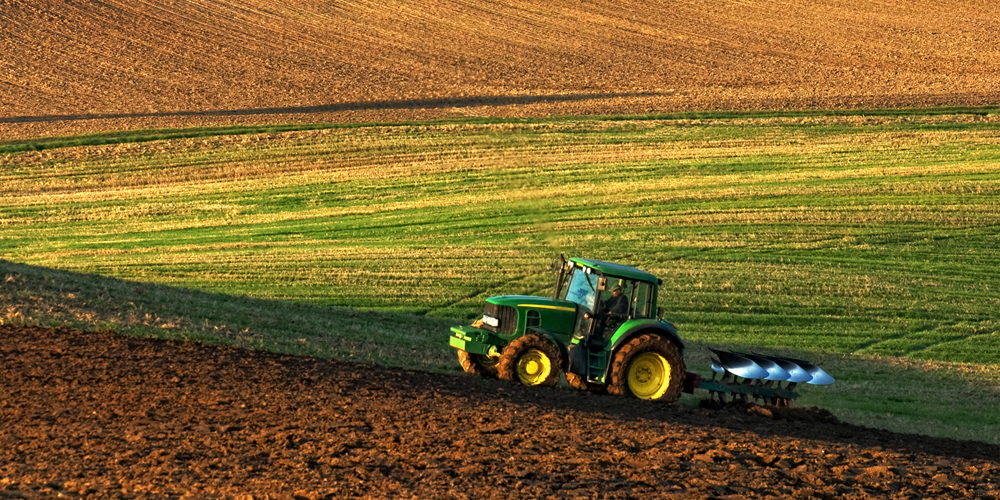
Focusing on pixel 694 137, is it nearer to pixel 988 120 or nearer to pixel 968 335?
pixel 988 120

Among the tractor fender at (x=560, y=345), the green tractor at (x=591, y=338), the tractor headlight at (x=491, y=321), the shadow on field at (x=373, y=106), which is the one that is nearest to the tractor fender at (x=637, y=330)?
the green tractor at (x=591, y=338)

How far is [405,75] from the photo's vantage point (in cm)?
4884

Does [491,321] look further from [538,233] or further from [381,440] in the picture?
[538,233]

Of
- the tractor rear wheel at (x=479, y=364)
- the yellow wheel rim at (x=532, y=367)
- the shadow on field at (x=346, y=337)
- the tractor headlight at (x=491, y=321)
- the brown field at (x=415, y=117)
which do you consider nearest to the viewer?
the brown field at (x=415, y=117)

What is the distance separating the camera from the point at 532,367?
14.2m

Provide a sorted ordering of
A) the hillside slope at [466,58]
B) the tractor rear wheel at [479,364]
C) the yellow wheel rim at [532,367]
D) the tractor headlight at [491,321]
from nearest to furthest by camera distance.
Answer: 1. the yellow wheel rim at [532,367]
2. the tractor headlight at [491,321]
3. the tractor rear wheel at [479,364]
4. the hillside slope at [466,58]

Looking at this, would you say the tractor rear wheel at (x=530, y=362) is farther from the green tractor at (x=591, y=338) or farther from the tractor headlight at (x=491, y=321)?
the tractor headlight at (x=491, y=321)

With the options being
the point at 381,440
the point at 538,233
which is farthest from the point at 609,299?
the point at 538,233

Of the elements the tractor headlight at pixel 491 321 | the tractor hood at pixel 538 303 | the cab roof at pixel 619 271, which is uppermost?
the cab roof at pixel 619 271

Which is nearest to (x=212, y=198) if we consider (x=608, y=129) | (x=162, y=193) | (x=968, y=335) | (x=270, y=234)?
(x=162, y=193)

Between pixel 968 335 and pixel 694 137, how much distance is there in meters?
19.4

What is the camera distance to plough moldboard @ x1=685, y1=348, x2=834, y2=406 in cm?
1486

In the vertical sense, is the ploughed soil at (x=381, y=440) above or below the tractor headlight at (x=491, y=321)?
below

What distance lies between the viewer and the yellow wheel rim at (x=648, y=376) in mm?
14273
